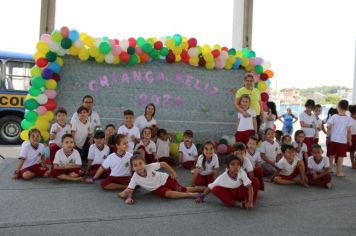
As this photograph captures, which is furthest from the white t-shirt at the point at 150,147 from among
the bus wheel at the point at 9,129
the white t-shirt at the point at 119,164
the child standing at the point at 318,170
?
the bus wheel at the point at 9,129

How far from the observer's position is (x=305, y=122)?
554cm

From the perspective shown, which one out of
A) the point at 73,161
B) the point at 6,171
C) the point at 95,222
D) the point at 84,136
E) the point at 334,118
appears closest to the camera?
the point at 95,222

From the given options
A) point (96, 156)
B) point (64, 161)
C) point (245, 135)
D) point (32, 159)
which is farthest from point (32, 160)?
point (245, 135)

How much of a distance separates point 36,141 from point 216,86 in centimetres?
299

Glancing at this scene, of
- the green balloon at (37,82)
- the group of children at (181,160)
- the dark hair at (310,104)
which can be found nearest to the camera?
the group of children at (181,160)

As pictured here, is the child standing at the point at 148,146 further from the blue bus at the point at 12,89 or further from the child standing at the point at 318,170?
the blue bus at the point at 12,89

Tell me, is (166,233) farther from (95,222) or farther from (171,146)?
(171,146)

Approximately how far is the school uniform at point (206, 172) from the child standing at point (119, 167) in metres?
0.73

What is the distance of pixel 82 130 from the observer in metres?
4.66

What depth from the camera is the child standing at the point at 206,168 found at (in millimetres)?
3807

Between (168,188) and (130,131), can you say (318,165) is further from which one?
(130,131)

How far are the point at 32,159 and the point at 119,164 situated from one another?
1.09m


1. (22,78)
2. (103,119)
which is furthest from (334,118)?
(22,78)

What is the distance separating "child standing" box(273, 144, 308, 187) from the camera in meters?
4.16
